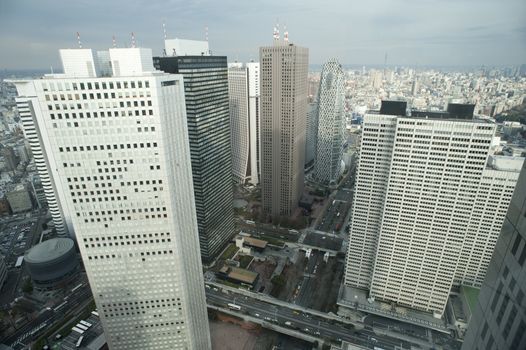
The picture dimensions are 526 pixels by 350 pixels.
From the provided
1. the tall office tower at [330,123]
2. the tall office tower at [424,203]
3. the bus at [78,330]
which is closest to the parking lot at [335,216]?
the tall office tower at [330,123]

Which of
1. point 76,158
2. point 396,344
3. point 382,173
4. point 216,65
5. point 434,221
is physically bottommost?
point 396,344

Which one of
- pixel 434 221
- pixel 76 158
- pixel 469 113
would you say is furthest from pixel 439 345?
pixel 76 158

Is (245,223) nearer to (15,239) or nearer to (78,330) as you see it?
(78,330)

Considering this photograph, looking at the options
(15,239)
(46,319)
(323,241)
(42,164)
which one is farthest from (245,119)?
(15,239)

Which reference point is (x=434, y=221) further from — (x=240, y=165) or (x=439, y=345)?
(x=240, y=165)

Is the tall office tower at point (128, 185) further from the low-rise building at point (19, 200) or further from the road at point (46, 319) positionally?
the low-rise building at point (19, 200)

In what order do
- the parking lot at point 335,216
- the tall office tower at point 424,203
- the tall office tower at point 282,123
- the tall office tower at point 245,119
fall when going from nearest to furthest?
1. the tall office tower at point 424,203
2. the tall office tower at point 282,123
3. the parking lot at point 335,216
4. the tall office tower at point 245,119
